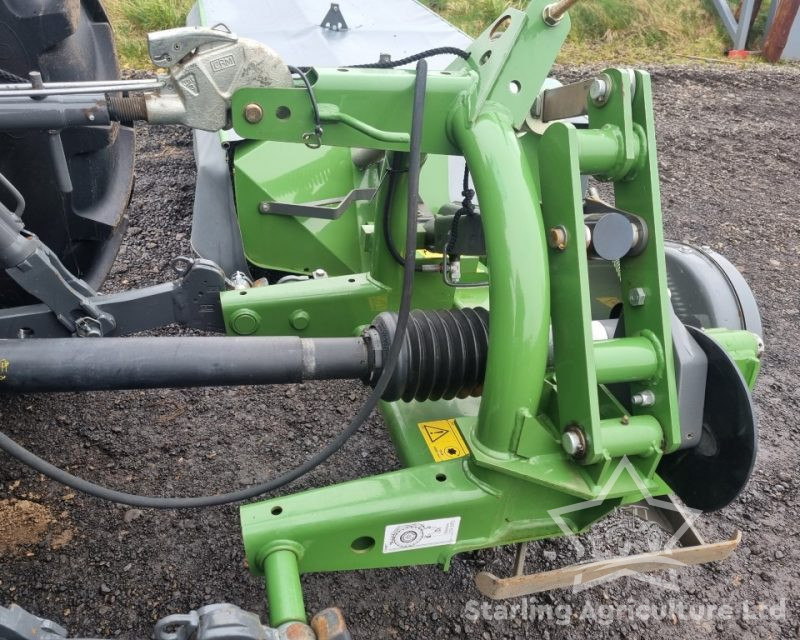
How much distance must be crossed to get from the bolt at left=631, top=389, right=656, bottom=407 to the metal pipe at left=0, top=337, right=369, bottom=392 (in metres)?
0.59

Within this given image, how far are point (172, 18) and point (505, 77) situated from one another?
5198 mm

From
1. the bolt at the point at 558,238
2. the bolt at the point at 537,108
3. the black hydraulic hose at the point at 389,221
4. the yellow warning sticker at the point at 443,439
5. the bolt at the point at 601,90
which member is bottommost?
the yellow warning sticker at the point at 443,439

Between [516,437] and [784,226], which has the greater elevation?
[516,437]

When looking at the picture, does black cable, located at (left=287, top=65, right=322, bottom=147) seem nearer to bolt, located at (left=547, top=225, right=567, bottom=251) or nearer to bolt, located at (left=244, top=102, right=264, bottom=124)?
bolt, located at (left=244, top=102, right=264, bottom=124)

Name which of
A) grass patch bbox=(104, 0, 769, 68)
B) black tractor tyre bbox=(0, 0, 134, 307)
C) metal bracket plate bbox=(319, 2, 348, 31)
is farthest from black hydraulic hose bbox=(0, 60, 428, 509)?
grass patch bbox=(104, 0, 769, 68)

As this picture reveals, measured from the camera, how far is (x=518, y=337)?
1.35 metres

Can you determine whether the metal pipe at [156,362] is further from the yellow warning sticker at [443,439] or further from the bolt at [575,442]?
the bolt at [575,442]

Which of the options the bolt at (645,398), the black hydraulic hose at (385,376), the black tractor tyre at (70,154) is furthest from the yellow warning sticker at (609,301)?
the black tractor tyre at (70,154)

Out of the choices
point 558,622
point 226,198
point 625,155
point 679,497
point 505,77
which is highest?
point 505,77

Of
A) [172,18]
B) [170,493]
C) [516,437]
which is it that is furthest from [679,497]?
[172,18]

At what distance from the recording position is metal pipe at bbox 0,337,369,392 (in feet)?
4.33

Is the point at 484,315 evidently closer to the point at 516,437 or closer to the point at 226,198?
the point at 516,437

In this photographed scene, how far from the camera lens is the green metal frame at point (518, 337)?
4.42 ft

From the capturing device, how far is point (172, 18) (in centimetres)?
588
